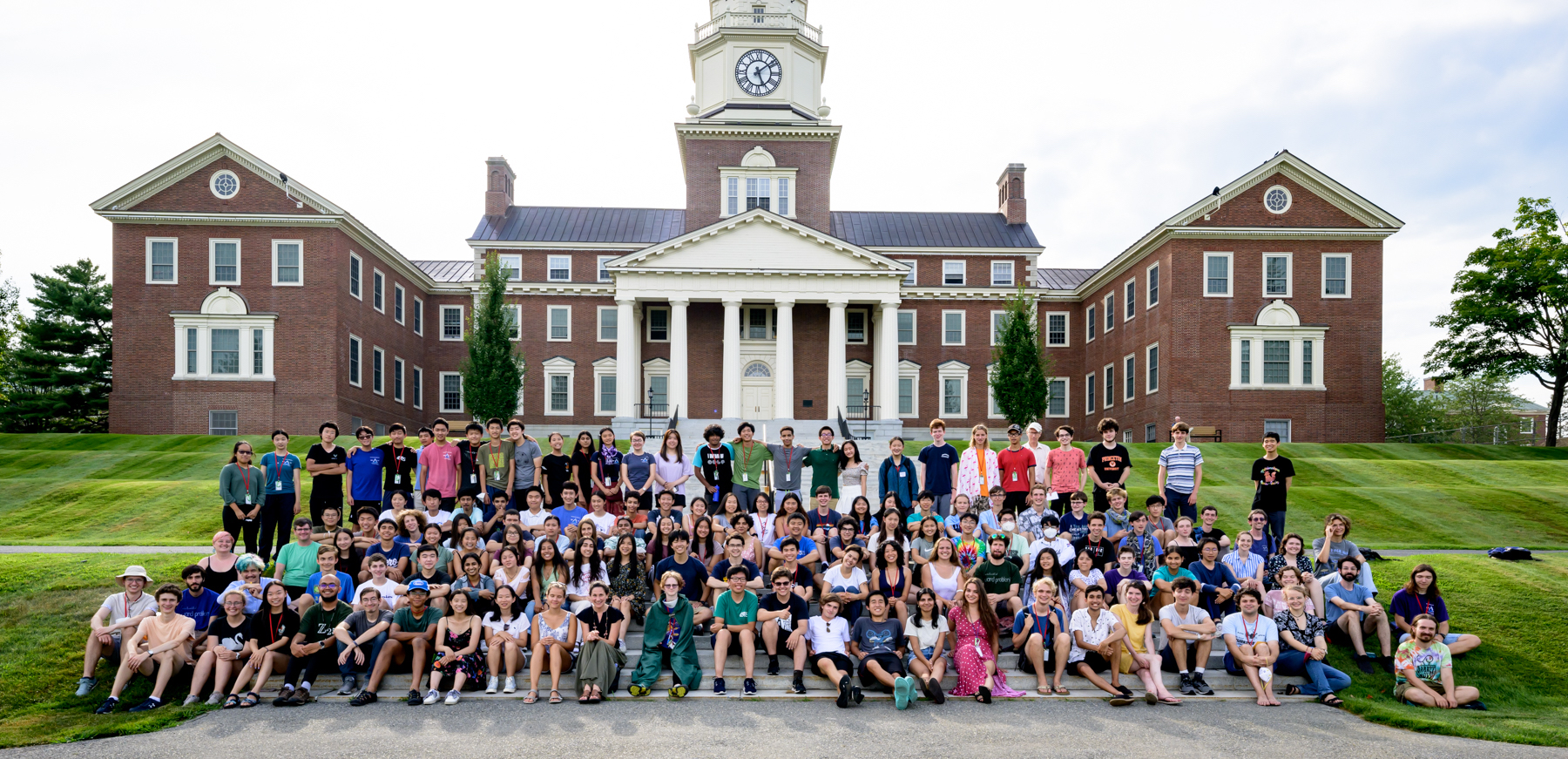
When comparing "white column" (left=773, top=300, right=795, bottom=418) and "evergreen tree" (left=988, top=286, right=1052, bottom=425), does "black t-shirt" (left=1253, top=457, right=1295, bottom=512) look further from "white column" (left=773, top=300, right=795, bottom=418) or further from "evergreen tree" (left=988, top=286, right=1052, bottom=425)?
"white column" (left=773, top=300, right=795, bottom=418)

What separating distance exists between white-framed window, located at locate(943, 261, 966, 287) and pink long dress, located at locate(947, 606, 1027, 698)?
3600cm

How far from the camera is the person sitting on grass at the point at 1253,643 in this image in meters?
10.2

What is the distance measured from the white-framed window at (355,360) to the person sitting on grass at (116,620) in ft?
84.2

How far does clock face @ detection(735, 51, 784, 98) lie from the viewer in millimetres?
43000

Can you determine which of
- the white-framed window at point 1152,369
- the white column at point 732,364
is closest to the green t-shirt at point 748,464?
the white column at point 732,364

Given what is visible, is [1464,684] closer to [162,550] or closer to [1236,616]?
[1236,616]

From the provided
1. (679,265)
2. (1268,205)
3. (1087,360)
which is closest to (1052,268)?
(1087,360)

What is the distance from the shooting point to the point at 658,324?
41.4 metres

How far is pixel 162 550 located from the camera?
15328 millimetres

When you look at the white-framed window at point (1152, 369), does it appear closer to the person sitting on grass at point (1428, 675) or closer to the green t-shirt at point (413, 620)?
the person sitting on grass at point (1428, 675)

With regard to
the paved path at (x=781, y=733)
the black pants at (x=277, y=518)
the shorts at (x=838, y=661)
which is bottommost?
the paved path at (x=781, y=733)

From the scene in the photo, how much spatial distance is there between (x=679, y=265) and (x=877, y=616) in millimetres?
26687

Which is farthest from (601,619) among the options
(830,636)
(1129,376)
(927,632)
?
(1129,376)

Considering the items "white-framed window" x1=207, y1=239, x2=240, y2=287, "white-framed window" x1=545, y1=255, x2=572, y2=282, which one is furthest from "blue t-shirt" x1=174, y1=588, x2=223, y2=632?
"white-framed window" x1=545, y1=255, x2=572, y2=282
